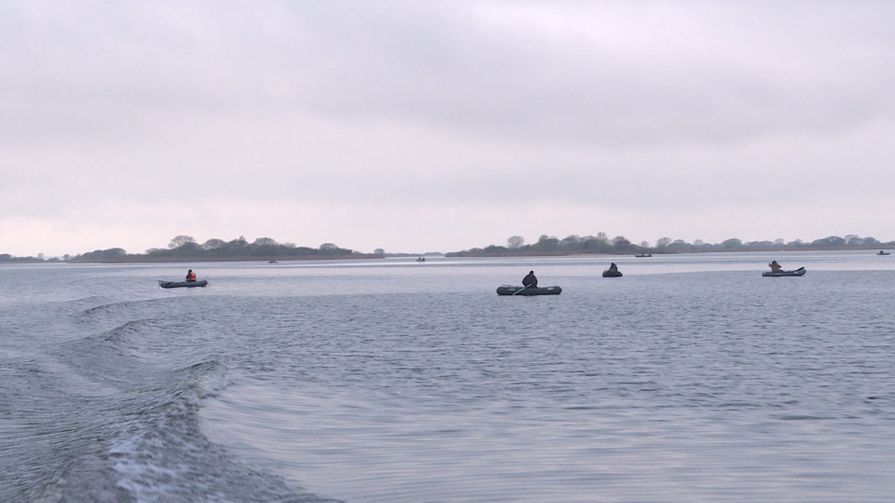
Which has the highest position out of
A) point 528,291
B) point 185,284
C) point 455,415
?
point 185,284

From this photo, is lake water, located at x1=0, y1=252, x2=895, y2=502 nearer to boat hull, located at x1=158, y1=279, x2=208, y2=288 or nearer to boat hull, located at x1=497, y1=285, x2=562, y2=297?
boat hull, located at x1=497, y1=285, x2=562, y2=297

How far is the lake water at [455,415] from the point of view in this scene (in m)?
13.0

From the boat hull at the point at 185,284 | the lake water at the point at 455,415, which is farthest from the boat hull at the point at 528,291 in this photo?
the boat hull at the point at 185,284

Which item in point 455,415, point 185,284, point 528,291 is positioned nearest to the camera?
point 455,415

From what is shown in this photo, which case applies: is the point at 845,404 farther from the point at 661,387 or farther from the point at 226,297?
the point at 226,297

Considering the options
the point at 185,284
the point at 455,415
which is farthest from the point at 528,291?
the point at 455,415

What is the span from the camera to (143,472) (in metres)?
13.7

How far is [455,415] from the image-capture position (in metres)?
18.7

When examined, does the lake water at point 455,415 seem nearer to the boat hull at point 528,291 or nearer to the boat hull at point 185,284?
the boat hull at point 528,291

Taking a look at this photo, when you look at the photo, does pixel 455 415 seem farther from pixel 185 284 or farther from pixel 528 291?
pixel 185 284

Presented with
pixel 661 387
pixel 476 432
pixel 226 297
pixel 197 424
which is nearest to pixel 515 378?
pixel 661 387

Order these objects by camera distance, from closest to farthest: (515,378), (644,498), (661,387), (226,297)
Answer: (644,498), (661,387), (515,378), (226,297)

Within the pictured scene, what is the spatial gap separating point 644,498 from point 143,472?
8.32 metres

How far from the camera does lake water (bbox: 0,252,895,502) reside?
42.8 ft
